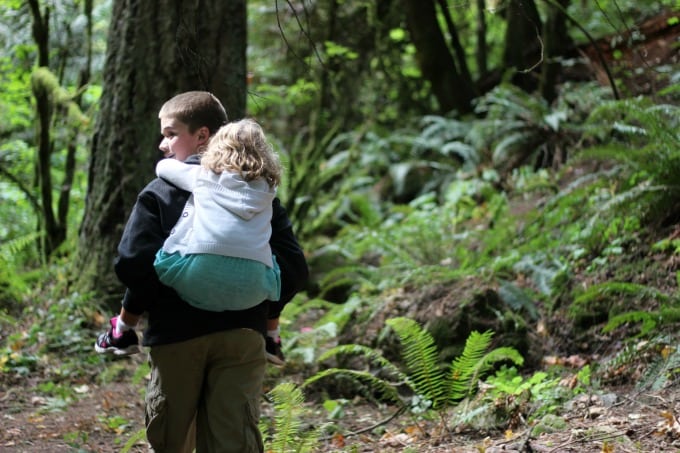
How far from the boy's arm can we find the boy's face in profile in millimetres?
134

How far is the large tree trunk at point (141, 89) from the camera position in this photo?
18.0 feet

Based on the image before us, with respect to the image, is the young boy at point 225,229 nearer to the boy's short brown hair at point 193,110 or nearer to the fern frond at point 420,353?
the boy's short brown hair at point 193,110

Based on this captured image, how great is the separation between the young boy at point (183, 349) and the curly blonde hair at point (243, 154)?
0.18m

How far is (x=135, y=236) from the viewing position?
2.68 metres

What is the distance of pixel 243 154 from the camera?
2.68 meters

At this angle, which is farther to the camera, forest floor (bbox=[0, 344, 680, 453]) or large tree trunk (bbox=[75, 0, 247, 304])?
large tree trunk (bbox=[75, 0, 247, 304])

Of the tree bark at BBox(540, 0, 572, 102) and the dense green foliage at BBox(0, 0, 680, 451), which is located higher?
the tree bark at BBox(540, 0, 572, 102)

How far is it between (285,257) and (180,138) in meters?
0.65

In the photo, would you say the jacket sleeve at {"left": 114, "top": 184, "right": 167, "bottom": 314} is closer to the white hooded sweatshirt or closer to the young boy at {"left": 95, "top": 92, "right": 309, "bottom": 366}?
the white hooded sweatshirt

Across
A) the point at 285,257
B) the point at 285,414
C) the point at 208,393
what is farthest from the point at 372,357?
the point at 208,393

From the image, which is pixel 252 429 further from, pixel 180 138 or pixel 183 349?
pixel 180 138

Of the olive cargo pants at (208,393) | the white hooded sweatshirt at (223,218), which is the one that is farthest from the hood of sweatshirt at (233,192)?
the olive cargo pants at (208,393)

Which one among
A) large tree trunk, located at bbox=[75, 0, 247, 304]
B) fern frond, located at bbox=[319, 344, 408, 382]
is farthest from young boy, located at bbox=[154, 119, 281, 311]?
large tree trunk, located at bbox=[75, 0, 247, 304]

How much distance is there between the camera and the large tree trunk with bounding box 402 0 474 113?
1063 centimetres
